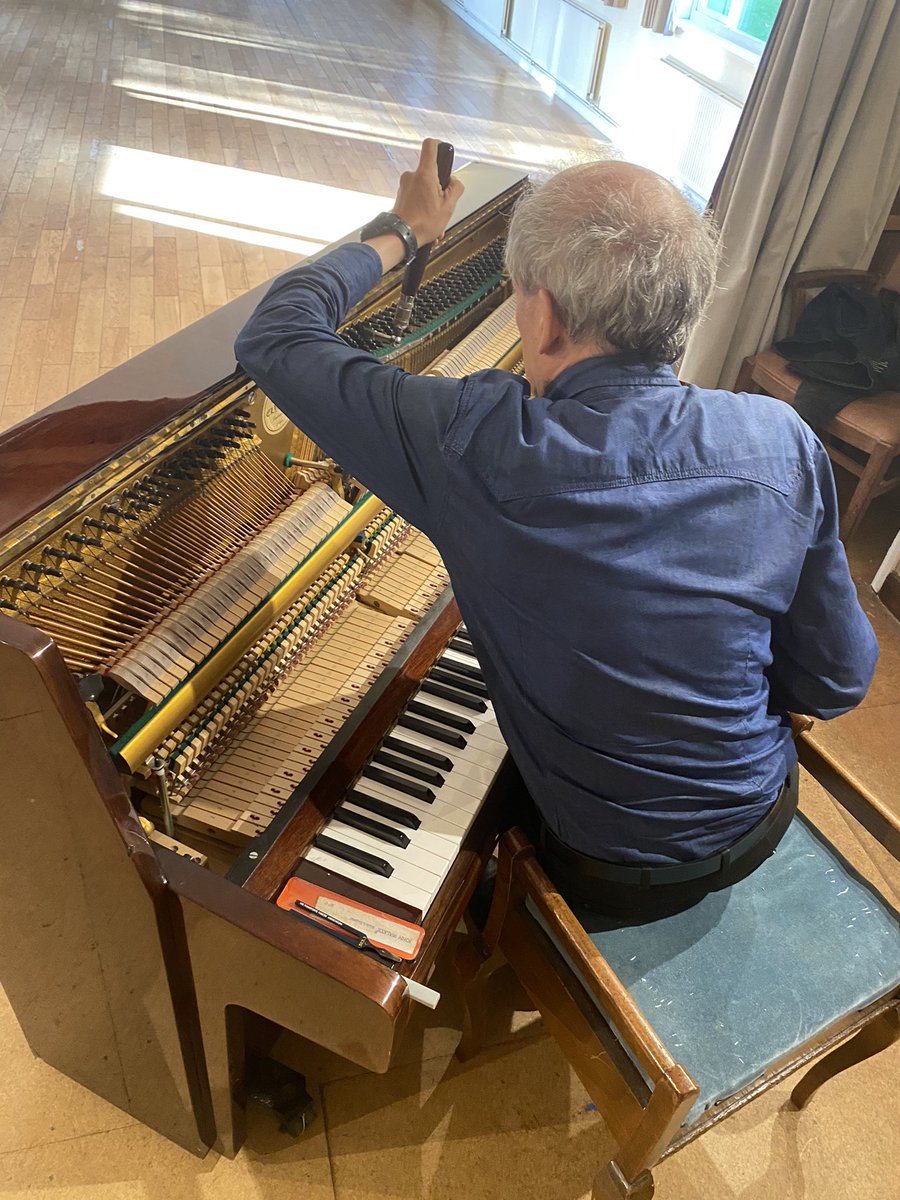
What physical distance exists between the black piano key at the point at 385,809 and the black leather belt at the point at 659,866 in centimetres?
24

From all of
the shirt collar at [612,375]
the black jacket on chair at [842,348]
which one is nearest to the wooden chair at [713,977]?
the shirt collar at [612,375]

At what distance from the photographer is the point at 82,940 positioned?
4.64 ft

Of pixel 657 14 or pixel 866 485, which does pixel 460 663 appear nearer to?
pixel 866 485

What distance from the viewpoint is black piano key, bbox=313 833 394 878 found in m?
1.34

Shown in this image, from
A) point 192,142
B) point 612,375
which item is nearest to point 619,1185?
point 612,375

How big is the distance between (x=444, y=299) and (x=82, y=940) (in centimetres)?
163

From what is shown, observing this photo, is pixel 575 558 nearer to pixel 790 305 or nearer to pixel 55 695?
pixel 55 695

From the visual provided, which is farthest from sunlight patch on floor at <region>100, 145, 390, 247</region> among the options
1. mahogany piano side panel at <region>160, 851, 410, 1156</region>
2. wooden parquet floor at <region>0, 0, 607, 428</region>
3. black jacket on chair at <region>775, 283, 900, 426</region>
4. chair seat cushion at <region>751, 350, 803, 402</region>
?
mahogany piano side panel at <region>160, 851, 410, 1156</region>

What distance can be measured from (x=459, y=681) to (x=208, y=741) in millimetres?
488

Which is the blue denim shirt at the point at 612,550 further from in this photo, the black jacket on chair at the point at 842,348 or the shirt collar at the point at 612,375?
the black jacket on chair at the point at 842,348

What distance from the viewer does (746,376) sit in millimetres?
3857

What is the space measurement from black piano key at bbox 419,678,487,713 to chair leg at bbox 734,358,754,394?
2.74 metres

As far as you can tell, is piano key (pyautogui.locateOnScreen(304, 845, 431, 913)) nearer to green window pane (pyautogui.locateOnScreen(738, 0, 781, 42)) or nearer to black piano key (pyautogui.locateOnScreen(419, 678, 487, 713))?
black piano key (pyautogui.locateOnScreen(419, 678, 487, 713))

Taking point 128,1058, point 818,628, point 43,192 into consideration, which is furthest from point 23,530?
point 43,192
